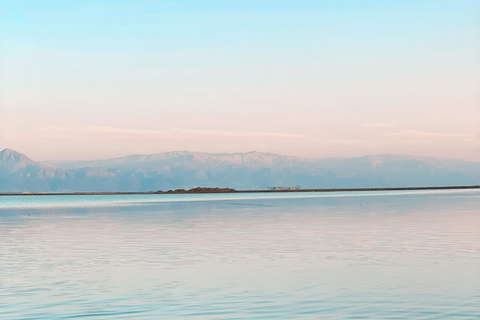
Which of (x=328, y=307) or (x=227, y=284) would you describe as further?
(x=227, y=284)

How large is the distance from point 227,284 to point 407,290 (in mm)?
6663

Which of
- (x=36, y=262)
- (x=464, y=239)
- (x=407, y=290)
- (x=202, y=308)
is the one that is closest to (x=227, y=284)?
(x=202, y=308)

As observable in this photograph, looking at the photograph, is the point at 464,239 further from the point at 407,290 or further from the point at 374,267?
the point at 407,290

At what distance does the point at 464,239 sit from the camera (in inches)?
1766

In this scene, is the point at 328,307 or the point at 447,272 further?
the point at 447,272

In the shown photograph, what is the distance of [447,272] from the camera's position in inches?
1133

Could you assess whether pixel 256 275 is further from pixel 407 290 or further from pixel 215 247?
pixel 215 247

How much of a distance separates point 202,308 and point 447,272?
494 inches

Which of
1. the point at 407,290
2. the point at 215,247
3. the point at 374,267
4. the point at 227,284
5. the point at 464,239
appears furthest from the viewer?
the point at 464,239

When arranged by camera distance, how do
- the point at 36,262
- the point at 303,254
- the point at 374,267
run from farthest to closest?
the point at 303,254, the point at 36,262, the point at 374,267

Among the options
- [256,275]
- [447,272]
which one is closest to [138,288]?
[256,275]

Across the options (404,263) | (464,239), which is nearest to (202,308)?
(404,263)

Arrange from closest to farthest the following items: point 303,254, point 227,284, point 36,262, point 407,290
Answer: point 407,290 → point 227,284 → point 36,262 → point 303,254

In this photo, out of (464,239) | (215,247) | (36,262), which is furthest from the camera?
(464,239)
